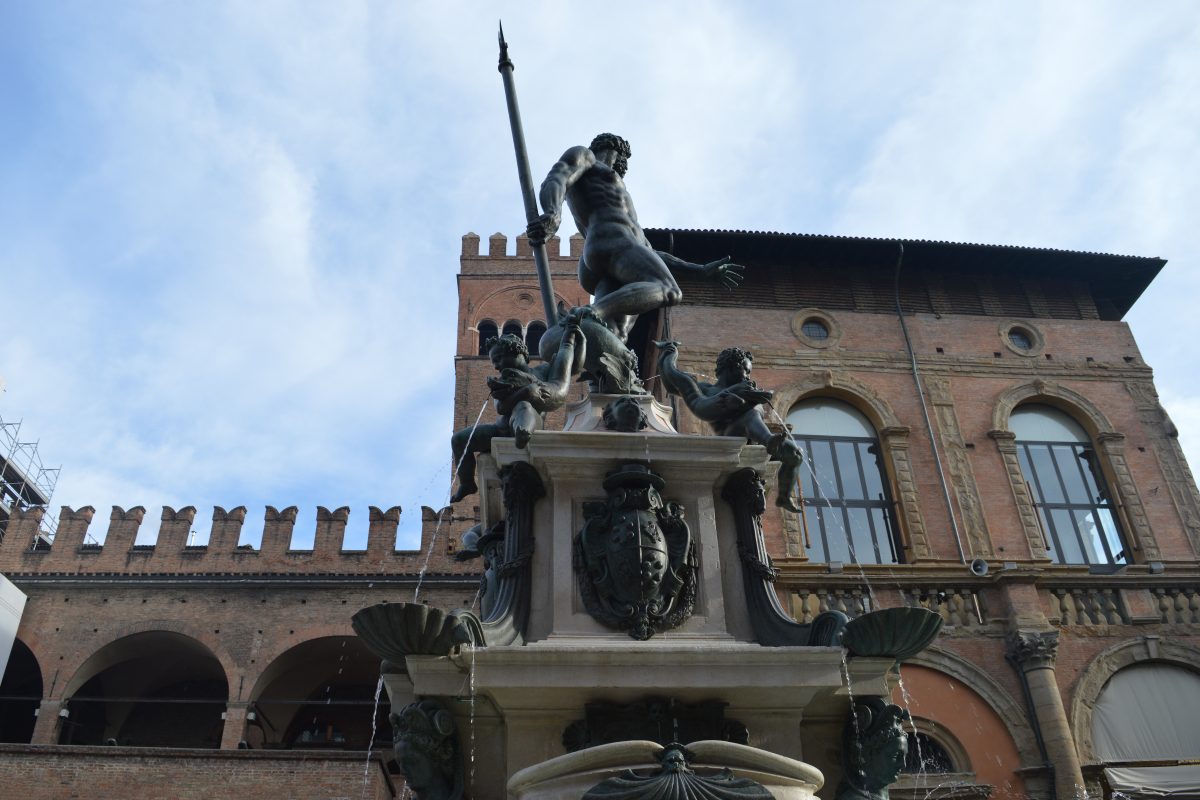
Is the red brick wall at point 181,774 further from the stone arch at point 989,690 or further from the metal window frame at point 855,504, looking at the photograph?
the stone arch at point 989,690

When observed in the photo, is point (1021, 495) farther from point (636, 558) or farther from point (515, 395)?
point (636, 558)

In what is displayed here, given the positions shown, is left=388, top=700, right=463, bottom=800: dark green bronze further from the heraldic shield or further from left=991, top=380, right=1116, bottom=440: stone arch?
left=991, top=380, right=1116, bottom=440: stone arch

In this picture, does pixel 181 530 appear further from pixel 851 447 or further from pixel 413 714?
pixel 413 714

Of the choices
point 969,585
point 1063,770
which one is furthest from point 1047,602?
point 1063,770

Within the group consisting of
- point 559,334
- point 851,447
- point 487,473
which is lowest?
point 487,473

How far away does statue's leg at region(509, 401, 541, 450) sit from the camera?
4.61 metres

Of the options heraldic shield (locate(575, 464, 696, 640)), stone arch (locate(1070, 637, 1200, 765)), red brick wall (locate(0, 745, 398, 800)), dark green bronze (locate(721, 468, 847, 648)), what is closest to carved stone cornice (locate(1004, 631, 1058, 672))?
stone arch (locate(1070, 637, 1200, 765))

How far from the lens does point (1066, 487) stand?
18.6m

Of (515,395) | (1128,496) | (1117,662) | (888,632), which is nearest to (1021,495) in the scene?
(1128,496)

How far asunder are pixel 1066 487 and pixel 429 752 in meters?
17.6

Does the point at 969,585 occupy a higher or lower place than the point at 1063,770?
higher

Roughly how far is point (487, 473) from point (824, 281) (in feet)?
54.9

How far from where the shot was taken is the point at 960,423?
18750 millimetres

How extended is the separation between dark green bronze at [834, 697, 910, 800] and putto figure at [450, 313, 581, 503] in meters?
1.96
